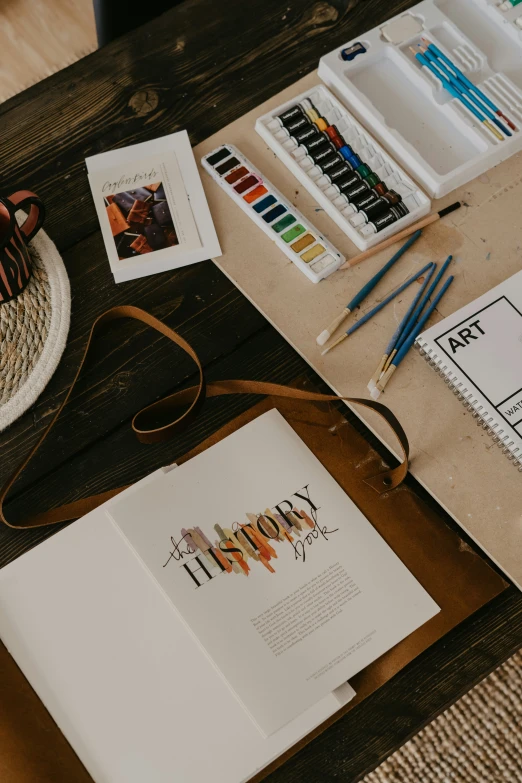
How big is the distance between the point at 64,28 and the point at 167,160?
106 cm

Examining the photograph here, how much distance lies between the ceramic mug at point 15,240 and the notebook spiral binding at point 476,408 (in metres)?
0.48

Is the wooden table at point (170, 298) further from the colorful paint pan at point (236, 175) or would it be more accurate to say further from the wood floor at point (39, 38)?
the wood floor at point (39, 38)

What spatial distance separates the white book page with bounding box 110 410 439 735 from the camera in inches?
28.2

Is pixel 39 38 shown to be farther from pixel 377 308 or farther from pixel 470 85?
pixel 377 308

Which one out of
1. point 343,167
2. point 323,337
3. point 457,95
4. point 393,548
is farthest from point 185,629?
point 457,95

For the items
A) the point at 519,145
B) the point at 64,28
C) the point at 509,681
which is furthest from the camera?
the point at 64,28

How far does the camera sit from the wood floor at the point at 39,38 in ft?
5.58

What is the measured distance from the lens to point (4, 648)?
0.73 m

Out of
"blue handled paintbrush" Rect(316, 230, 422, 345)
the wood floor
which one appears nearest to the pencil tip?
"blue handled paintbrush" Rect(316, 230, 422, 345)

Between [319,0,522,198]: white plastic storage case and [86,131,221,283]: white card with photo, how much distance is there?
9.9 inches

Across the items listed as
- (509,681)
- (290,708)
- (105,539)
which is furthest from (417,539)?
(509,681)

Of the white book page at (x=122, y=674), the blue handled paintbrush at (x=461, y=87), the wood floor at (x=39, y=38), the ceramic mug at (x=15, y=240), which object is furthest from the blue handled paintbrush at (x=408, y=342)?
the wood floor at (x=39, y=38)

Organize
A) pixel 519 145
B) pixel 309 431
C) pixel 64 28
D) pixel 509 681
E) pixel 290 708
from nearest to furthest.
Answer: pixel 290 708, pixel 309 431, pixel 519 145, pixel 509 681, pixel 64 28

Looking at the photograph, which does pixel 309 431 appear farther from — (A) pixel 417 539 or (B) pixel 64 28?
(B) pixel 64 28
